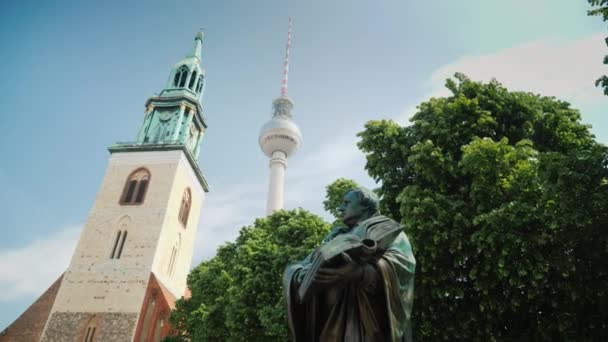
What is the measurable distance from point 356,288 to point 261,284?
12.2 meters

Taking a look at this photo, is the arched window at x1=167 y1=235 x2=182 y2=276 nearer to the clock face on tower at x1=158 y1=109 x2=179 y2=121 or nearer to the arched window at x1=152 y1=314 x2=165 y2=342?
the arched window at x1=152 y1=314 x2=165 y2=342

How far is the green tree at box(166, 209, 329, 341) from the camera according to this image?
13.9 m

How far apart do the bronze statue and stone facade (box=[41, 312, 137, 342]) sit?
27823mm

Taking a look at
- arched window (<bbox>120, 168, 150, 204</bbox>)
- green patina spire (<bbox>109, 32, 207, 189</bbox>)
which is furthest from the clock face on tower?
arched window (<bbox>120, 168, 150, 204</bbox>)

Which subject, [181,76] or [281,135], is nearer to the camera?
[181,76]

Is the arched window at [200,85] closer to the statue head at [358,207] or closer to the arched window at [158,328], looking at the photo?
the arched window at [158,328]

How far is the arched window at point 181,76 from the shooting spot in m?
42.7

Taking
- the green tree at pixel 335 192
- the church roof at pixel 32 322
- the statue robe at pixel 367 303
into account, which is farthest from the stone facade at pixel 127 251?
the statue robe at pixel 367 303

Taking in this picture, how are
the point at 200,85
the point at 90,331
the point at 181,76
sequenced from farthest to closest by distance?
1. the point at 200,85
2. the point at 181,76
3. the point at 90,331

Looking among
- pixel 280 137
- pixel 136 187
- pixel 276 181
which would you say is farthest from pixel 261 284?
pixel 280 137

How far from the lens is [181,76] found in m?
43.1

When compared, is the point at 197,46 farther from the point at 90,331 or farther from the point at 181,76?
the point at 90,331

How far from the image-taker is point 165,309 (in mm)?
30375

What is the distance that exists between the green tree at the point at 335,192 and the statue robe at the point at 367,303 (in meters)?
10.2
